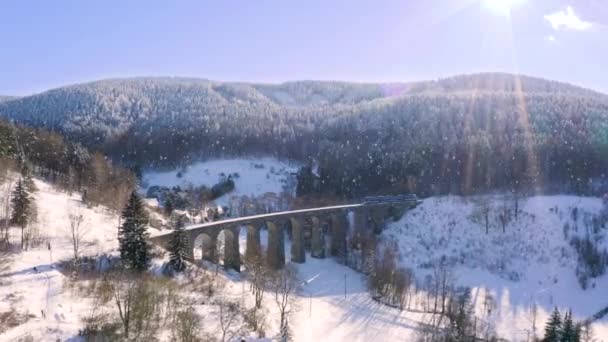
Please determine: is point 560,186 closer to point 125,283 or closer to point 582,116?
point 582,116

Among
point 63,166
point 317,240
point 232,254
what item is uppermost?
point 63,166

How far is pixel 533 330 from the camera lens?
5031 cm

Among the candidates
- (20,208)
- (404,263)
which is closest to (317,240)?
(404,263)

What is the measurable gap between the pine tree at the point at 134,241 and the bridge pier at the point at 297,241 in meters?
30.3

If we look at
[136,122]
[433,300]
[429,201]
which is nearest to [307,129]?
[136,122]

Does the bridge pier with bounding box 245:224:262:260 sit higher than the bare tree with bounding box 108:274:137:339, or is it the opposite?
the bare tree with bounding box 108:274:137:339

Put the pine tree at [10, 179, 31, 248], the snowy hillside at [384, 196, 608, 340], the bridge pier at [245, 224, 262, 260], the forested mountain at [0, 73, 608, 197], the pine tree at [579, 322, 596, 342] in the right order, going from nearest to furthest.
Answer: the pine tree at [10, 179, 31, 248] < the pine tree at [579, 322, 596, 342] < the bridge pier at [245, 224, 262, 260] < the snowy hillside at [384, 196, 608, 340] < the forested mountain at [0, 73, 608, 197]

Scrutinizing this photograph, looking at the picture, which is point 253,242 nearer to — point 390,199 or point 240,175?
point 390,199

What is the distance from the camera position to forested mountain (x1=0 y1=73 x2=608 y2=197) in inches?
3716

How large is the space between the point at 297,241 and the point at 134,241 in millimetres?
32767

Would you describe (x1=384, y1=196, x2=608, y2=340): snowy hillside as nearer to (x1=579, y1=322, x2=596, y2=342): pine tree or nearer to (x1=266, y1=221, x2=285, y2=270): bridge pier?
(x1=579, y1=322, x2=596, y2=342): pine tree

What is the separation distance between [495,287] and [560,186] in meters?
38.1

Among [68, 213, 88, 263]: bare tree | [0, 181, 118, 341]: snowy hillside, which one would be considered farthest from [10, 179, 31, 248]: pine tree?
[68, 213, 88, 263]: bare tree

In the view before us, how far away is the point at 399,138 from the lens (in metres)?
129
